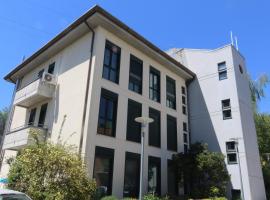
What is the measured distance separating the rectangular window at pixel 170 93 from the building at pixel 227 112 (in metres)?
2.34

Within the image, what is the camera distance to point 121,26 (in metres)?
15.3

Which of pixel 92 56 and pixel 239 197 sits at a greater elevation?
pixel 92 56

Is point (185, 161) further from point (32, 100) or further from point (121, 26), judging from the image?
point (32, 100)

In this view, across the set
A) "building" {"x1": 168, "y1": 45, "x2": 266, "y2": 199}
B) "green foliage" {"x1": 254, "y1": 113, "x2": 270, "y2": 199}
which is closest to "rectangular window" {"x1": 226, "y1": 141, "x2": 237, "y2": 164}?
"building" {"x1": 168, "y1": 45, "x2": 266, "y2": 199}

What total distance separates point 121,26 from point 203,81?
9.52 metres

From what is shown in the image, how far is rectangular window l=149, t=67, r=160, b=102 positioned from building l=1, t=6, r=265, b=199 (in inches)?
3.0

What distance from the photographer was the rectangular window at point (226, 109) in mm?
19047

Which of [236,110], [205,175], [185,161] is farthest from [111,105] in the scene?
[236,110]

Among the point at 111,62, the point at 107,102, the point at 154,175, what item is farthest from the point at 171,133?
the point at 111,62

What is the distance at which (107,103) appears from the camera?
14516 millimetres

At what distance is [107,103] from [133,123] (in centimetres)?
226

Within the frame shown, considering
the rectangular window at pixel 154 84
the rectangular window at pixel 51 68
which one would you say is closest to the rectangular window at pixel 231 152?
the rectangular window at pixel 154 84

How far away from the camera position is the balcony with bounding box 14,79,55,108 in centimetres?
1584

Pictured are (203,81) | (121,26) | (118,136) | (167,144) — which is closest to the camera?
(118,136)
